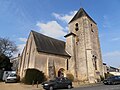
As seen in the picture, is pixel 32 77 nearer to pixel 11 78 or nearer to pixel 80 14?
pixel 11 78

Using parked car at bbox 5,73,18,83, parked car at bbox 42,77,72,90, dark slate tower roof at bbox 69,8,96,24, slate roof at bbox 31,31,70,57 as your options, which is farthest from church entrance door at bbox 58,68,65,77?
dark slate tower roof at bbox 69,8,96,24

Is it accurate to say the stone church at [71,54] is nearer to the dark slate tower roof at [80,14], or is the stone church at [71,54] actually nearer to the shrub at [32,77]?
the dark slate tower roof at [80,14]

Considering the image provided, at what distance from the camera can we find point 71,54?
31422 millimetres

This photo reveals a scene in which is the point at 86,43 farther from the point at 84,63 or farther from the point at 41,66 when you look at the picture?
the point at 41,66

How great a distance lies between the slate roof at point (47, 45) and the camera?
2706 cm

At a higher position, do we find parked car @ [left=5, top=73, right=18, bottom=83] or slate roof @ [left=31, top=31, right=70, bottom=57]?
slate roof @ [left=31, top=31, right=70, bottom=57]

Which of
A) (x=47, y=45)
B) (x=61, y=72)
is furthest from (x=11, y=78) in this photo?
(x=61, y=72)

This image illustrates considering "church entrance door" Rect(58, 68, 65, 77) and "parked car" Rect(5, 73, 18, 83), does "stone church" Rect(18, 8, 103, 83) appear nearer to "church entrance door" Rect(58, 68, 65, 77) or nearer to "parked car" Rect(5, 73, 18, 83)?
"church entrance door" Rect(58, 68, 65, 77)

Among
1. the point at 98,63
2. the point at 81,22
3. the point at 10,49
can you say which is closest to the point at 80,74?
the point at 98,63

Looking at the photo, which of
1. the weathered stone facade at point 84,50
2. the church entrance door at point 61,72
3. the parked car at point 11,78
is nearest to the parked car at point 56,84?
the parked car at point 11,78

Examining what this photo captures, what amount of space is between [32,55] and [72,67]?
8.76 meters

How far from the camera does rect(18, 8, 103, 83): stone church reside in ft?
87.1

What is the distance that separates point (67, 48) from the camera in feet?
108

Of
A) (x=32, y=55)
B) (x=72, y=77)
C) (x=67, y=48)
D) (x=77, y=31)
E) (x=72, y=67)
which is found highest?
(x=77, y=31)
